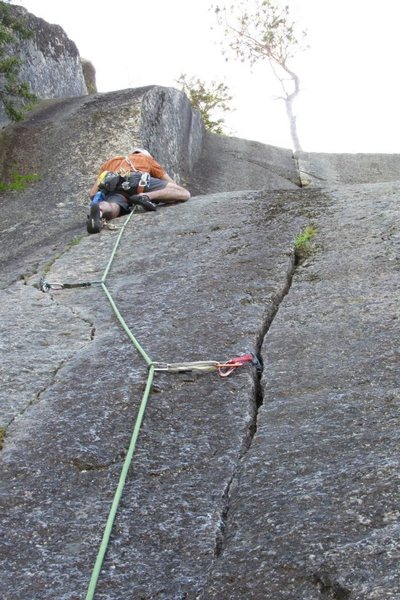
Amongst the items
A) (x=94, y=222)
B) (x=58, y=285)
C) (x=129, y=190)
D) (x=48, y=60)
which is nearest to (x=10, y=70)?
(x=129, y=190)

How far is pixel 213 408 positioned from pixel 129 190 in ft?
17.7

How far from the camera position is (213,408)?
3.86 metres

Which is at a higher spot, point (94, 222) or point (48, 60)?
point (48, 60)

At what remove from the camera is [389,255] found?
560 centimetres

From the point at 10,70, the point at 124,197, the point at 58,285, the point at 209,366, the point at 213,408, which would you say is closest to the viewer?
the point at 213,408

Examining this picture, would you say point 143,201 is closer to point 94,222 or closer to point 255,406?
point 94,222

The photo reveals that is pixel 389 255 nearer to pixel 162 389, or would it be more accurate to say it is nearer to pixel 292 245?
pixel 292 245

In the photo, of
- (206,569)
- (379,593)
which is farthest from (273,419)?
(379,593)

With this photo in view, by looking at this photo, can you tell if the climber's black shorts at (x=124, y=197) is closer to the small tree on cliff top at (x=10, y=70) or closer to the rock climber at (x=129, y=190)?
the rock climber at (x=129, y=190)

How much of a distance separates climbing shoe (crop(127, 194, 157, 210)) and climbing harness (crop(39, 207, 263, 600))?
2102mm

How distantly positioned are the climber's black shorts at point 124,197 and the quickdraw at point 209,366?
15.1 ft

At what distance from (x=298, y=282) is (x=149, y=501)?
111 inches

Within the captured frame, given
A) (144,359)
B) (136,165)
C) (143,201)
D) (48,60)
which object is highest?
(48,60)

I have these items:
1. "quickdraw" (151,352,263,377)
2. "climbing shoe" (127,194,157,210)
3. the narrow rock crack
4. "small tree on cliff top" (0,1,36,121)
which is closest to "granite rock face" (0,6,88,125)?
"small tree on cliff top" (0,1,36,121)
